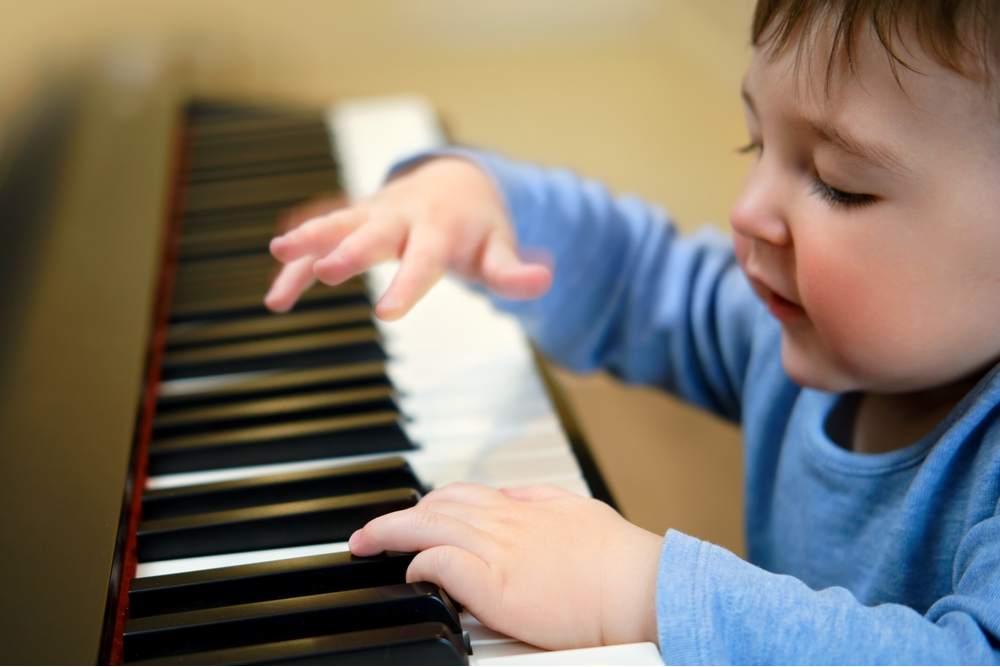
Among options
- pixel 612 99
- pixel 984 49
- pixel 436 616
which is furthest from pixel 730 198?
pixel 436 616

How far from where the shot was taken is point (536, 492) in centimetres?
69

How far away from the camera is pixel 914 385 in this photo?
77cm

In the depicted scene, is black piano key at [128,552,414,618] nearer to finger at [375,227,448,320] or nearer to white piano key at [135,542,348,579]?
white piano key at [135,542,348,579]

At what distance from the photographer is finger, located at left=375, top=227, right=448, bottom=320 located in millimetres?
774

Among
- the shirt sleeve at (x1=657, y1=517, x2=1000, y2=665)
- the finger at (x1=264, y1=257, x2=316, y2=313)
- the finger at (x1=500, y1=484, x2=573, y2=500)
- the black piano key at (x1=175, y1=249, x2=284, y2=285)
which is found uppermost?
the black piano key at (x1=175, y1=249, x2=284, y2=285)

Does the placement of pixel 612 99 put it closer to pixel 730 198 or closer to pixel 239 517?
pixel 730 198

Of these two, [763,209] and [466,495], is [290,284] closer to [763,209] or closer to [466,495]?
[466,495]

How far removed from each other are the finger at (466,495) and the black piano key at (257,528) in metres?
0.02

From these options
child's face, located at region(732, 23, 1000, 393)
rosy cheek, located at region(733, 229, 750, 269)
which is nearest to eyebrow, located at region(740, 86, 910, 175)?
child's face, located at region(732, 23, 1000, 393)

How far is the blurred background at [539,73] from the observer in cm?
153

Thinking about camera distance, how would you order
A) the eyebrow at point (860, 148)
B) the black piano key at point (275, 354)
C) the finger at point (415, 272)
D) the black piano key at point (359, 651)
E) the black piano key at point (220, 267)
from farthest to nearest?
the black piano key at point (220, 267), the black piano key at point (275, 354), the finger at point (415, 272), the eyebrow at point (860, 148), the black piano key at point (359, 651)

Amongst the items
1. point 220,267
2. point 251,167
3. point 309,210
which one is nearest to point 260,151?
point 251,167

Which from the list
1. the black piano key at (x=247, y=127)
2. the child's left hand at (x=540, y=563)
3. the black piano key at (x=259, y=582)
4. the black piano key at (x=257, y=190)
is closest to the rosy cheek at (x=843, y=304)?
the child's left hand at (x=540, y=563)

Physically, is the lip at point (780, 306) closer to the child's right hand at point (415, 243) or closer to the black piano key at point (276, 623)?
the child's right hand at point (415, 243)
